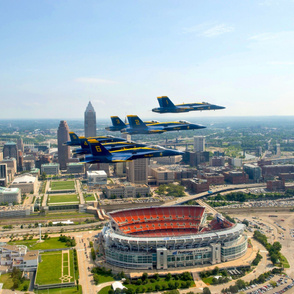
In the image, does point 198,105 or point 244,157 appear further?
point 244,157

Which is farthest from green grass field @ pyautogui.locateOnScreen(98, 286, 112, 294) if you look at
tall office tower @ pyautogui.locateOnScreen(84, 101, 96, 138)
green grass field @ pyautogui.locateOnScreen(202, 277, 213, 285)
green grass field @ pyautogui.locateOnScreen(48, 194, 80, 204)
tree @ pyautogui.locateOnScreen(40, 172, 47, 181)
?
tall office tower @ pyautogui.locateOnScreen(84, 101, 96, 138)

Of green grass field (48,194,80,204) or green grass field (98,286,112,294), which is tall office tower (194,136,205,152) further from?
green grass field (98,286,112,294)

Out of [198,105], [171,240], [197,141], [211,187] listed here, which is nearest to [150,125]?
[198,105]

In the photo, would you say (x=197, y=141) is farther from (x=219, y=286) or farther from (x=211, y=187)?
(x=219, y=286)

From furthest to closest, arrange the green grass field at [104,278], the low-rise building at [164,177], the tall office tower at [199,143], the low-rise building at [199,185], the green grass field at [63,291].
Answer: the tall office tower at [199,143] → the low-rise building at [164,177] → the low-rise building at [199,185] → the green grass field at [104,278] → the green grass field at [63,291]

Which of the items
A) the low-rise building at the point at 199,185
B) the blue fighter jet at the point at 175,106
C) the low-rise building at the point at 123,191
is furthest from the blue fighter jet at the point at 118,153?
the low-rise building at the point at 199,185

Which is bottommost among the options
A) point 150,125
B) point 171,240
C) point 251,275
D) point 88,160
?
point 251,275

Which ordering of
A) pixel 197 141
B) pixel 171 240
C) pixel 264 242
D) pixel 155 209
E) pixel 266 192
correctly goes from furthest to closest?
pixel 197 141 < pixel 266 192 < pixel 155 209 < pixel 264 242 < pixel 171 240

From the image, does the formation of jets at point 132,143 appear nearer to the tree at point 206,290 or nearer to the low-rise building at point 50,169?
the tree at point 206,290
